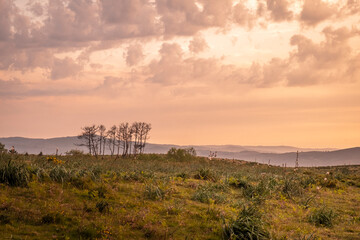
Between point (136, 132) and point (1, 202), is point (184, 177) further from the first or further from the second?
point (136, 132)

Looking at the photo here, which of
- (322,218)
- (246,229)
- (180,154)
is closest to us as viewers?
(246,229)

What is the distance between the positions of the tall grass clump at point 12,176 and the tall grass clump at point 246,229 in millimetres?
8793

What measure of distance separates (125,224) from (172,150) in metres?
55.3

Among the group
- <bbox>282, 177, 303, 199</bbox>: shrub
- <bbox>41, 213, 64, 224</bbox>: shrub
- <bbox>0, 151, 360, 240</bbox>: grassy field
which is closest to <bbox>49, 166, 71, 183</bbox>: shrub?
<bbox>0, 151, 360, 240</bbox>: grassy field

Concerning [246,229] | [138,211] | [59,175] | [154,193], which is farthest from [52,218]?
[246,229]

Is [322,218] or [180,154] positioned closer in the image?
[322,218]

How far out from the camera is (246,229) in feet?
33.2

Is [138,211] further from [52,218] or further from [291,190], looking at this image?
[291,190]

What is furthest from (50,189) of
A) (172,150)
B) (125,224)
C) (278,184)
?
(172,150)

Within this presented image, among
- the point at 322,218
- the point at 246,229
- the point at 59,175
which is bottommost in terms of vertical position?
the point at 322,218

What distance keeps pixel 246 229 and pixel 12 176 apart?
998 cm

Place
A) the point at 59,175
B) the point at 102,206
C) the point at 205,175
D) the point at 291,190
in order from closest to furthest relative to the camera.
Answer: the point at 102,206 → the point at 59,175 → the point at 291,190 → the point at 205,175

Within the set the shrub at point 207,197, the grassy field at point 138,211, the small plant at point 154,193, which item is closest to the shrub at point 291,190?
the grassy field at point 138,211

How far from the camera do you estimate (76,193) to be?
13055 millimetres
